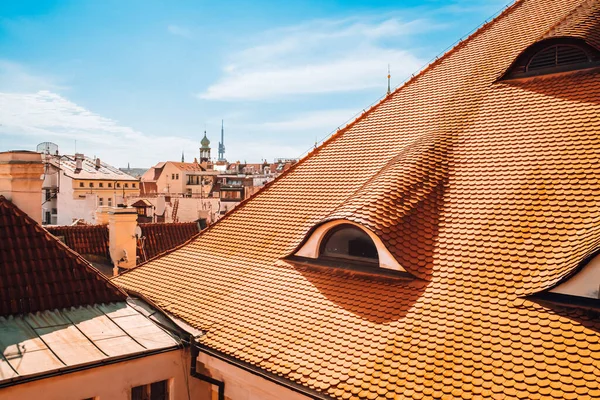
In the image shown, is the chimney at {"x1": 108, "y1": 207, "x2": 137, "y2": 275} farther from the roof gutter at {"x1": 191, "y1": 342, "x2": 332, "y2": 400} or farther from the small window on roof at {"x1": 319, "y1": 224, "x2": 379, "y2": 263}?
the small window on roof at {"x1": 319, "y1": 224, "x2": 379, "y2": 263}

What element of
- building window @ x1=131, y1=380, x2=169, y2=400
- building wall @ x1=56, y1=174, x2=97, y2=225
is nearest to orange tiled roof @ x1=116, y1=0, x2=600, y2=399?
building window @ x1=131, y1=380, x2=169, y2=400

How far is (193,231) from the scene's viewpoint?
23094 mm

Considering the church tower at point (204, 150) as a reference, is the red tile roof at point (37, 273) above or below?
below

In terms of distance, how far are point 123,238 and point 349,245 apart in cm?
1214

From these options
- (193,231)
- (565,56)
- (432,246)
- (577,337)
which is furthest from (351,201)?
(193,231)

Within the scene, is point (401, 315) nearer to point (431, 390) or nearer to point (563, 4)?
point (431, 390)

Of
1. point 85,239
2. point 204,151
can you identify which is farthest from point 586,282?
point 204,151

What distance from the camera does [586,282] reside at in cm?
573

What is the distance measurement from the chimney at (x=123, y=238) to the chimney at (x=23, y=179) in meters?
8.68

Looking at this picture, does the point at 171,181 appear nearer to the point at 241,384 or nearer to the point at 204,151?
the point at 204,151

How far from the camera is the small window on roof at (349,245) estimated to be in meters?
8.23

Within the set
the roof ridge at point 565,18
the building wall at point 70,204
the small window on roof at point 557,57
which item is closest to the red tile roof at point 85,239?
the small window on roof at point 557,57

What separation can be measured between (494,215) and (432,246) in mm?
1047

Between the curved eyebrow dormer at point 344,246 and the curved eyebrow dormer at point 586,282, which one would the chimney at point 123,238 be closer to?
the curved eyebrow dormer at point 344,246
